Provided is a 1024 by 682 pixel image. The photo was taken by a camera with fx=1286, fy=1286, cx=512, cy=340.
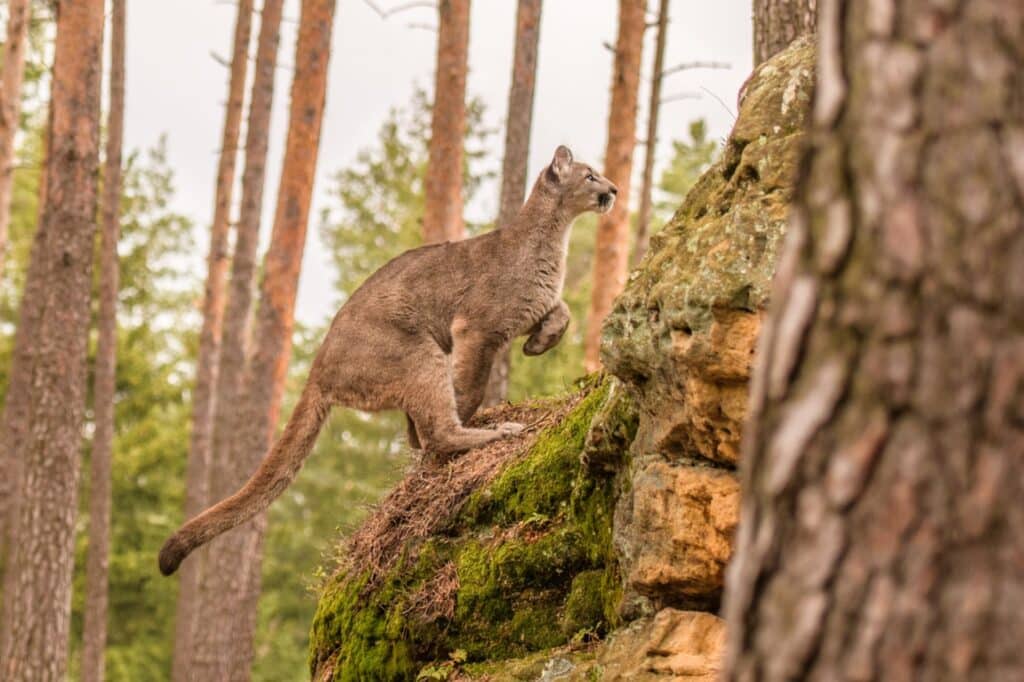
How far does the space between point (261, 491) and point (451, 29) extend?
8623 millimetres

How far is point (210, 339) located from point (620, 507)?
49.9ft

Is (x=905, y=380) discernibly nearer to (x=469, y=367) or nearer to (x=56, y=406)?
(x=469, y=367)

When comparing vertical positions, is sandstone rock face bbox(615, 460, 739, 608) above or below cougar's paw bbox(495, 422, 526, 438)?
below

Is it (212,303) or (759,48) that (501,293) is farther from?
(212,303)

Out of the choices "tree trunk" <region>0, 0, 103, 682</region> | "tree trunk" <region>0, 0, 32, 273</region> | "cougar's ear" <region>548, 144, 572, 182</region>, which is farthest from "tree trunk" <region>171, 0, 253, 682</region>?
"cougar's ear" <region>548, 144, 572, 182</region>

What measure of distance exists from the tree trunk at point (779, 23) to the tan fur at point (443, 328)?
1691 millimetres

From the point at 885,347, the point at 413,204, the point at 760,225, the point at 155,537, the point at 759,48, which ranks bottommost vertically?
the point at 155,537

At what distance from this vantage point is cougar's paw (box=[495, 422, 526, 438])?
800cm

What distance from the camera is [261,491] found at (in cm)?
791

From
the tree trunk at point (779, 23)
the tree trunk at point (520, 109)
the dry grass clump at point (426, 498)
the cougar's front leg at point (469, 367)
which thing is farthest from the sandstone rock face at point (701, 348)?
the tree trunk at point (520, 109)

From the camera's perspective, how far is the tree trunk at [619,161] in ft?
52.7

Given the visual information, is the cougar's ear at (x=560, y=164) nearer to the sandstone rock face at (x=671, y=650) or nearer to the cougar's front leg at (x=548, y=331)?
the cougar's front leg at (x=548, y=331)

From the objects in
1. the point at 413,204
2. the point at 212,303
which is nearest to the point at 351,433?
the point at 413,204

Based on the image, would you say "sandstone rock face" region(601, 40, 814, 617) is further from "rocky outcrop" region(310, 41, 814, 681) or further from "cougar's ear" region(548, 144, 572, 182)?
"cougar's ear" region(548, 144, 572, 182)
